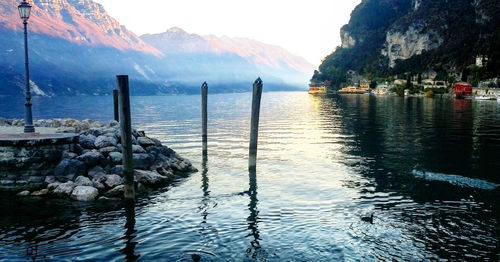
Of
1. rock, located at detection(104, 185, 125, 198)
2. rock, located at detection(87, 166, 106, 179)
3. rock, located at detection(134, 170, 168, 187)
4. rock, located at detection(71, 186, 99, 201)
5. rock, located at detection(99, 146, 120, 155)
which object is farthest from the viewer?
rock, located at detection(99, 146, 120, 155)

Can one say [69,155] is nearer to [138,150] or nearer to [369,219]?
[138,150]

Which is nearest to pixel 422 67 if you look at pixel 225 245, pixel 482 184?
pixel 482 184

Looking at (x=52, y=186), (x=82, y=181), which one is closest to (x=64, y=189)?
(x=52, y=186)

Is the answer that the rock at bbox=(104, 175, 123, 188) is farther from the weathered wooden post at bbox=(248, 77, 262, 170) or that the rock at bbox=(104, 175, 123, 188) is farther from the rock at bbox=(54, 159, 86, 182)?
the weathered wooden post at bbox=(248, 77, 262, 170)

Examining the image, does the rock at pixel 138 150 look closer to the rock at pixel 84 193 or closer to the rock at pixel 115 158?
the rock at pixel 115 158

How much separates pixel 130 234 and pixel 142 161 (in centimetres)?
851

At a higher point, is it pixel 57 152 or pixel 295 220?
pixel 57 152

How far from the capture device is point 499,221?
1555 centimetres

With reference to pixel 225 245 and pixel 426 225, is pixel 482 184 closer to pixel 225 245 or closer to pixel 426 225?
pixel 426 225

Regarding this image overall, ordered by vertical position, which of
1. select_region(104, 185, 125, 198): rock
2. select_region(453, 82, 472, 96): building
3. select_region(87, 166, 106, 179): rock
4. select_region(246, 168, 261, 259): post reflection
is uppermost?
select_region(453, 82, 472, 96): building

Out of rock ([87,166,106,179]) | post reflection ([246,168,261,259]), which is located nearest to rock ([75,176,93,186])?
rock ([87,166,106,179])

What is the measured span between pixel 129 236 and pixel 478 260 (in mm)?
11461

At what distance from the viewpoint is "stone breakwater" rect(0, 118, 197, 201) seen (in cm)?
1894

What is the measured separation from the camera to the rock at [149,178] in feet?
68.8
